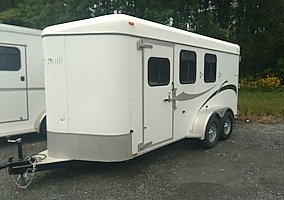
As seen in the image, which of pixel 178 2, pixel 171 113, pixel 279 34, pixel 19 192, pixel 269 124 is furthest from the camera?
pixel 279 34

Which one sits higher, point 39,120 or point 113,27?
point 113,27

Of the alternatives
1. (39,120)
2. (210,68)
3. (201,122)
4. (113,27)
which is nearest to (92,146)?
(113,27)

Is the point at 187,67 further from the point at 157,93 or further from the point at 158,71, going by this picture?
the point at 157,93

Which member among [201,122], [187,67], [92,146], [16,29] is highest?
[16,29]

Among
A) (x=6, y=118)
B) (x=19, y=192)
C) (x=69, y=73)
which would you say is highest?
(x=69, y=73)

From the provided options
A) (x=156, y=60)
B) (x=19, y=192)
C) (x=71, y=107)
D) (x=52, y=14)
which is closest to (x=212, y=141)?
(x=156, y=60)

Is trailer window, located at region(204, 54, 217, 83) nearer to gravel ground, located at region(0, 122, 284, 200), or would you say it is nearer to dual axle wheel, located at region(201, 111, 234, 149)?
dual axle wheel, located at region(201, 111, 234, 149)

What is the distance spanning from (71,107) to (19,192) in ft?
4.93

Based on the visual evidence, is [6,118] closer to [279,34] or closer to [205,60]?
[205,60]

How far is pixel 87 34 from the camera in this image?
5012mm

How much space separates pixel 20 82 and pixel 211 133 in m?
4.61

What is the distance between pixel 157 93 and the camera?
5.82m

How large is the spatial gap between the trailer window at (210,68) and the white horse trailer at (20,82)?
13.1ft

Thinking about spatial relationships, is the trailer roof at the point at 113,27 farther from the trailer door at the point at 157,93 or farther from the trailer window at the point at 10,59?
the trailer window at the point at 10,59
